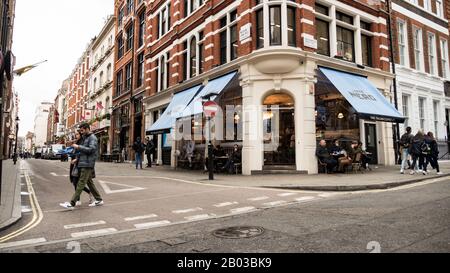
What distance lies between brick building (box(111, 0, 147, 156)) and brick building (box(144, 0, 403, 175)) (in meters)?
7.80

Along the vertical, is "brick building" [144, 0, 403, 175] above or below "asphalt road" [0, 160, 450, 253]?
above

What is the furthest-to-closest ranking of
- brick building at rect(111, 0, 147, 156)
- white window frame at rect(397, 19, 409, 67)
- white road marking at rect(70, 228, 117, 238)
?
brick building at rect(111, 0, 147, 156) < white window frame at rect(397, 19, 409, 67) < white road marking at rect(70, 228, 117, 238)

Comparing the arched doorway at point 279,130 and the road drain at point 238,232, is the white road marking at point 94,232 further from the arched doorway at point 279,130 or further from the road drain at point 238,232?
the arched doorway at point 279,130

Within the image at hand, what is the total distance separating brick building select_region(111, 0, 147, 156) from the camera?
2851 centimetres

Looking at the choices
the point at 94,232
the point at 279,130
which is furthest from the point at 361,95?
the point at 94,232

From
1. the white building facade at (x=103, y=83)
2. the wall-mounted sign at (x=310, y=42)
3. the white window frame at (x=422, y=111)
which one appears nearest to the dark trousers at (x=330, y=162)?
the wall-mounted sign at (x=310, y=42)

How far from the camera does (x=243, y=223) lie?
5.40 meters

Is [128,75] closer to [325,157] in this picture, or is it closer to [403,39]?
[325,157]

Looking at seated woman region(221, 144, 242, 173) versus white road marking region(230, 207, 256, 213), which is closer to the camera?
white road marking region(230, 207, 256, 213)

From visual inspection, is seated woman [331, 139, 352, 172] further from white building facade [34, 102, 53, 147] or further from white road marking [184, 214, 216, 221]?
white building facade [34, 102, 53, 147]

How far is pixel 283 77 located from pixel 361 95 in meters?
3.74

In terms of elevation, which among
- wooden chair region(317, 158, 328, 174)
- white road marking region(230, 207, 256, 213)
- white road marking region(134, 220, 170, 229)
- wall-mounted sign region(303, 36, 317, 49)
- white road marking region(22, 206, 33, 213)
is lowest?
white road marking region(134, 220, 170, 229)

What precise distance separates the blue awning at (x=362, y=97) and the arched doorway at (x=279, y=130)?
91.5 inches

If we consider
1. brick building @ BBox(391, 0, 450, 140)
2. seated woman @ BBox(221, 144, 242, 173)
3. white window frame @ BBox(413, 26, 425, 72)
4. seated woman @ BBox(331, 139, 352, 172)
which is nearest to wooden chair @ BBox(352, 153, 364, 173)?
seated woman @ BBox(331, 139, 352, 172)
